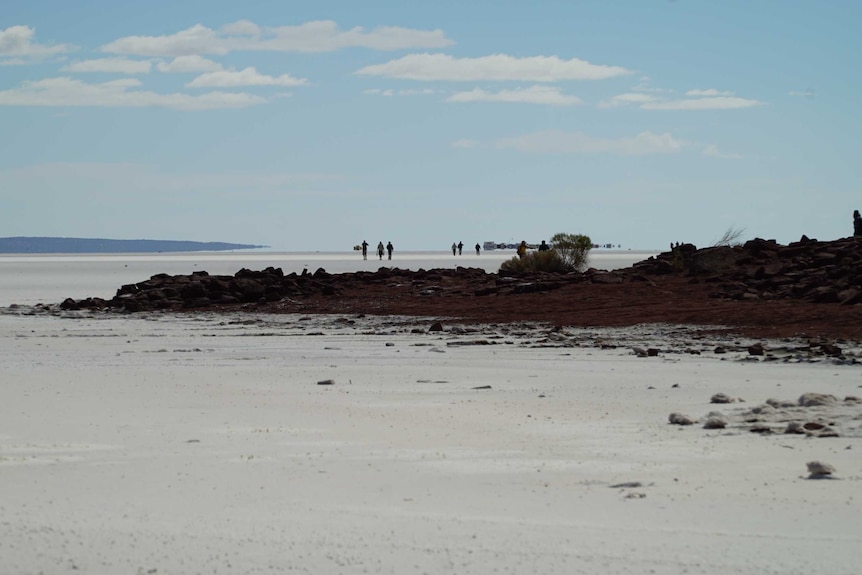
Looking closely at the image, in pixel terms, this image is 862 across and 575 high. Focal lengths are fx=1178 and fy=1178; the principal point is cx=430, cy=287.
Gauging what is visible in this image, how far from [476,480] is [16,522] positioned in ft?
9.62

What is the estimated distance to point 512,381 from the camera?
1445 cm

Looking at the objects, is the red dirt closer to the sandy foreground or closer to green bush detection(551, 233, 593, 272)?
the sandy foreground

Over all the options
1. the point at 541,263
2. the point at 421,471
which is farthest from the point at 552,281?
the point at 421,471

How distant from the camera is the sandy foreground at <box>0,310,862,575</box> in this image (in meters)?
6.13

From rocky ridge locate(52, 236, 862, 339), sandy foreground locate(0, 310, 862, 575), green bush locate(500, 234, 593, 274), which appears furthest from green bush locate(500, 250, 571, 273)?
sandy foreground locate(0, 310, 862, 575)

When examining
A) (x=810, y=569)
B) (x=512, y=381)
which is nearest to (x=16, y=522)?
(x=810, y=569)

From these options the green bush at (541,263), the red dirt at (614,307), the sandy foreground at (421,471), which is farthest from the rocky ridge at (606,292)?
the sandy foreground at (421,471)

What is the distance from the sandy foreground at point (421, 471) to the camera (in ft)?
20.1

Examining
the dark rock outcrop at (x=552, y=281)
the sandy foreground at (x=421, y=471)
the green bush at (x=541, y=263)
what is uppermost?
the green bush at (x=541, y=263)

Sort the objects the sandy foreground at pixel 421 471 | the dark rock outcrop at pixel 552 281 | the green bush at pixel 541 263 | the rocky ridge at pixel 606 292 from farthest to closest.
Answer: the green bush at pixel 541 263 < the dark rock outcrop at pixel 552 281 < the rocky ridge at pixel 606 292 < the sandy foreground at pixel 421 471

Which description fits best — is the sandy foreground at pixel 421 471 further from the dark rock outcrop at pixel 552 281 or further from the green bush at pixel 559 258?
the green bush at pixel 559 258

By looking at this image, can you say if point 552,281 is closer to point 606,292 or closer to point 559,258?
point 606,292

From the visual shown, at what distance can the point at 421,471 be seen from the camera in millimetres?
8234

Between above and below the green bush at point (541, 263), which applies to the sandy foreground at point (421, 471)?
below
